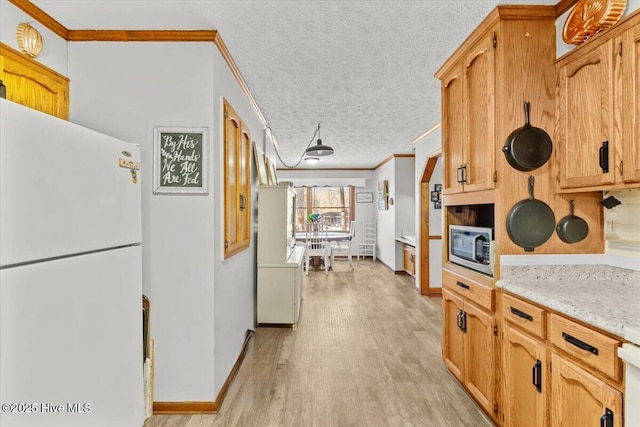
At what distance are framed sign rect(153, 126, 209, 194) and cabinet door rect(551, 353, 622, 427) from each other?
2.11m

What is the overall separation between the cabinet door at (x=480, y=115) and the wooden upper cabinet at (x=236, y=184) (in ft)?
5.52

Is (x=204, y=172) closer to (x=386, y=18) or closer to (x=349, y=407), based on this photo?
(x=386, y=18)

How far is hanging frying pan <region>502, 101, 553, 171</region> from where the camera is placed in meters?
1.94

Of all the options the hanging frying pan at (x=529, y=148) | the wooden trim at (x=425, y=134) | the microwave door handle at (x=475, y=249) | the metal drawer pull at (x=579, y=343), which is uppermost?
the wooden trim at (x=425, y=134)

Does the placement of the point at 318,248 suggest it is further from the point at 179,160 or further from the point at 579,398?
the point at 579,398

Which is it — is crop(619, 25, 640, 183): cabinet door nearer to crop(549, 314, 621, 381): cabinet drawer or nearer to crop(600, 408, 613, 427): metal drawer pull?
crop(549, 314, 621, 381): cabinet drawer

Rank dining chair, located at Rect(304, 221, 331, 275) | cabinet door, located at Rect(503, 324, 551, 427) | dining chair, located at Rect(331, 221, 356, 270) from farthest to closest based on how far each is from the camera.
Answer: dining chair, located at Rect(331, 221, 356, 270)
dining chair, located at Rect(304, 221, 331, 275)
cabinet door, located at Rect(503, 324, 551, 427)

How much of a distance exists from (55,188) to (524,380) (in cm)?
222

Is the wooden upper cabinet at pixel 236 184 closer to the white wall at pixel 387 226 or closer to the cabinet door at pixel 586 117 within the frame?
the cabinet door at pixel 586 117

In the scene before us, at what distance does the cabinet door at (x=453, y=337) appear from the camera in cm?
248

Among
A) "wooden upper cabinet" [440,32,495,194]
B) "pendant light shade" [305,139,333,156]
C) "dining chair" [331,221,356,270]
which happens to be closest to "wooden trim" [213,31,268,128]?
"pendant light shade" [305,139,333,156]

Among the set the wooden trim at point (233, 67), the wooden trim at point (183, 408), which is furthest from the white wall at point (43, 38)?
the wooden trim at point (183, 408)

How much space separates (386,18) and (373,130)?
281 cm

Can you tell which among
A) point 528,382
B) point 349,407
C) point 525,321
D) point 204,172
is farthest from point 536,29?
point 349,407
